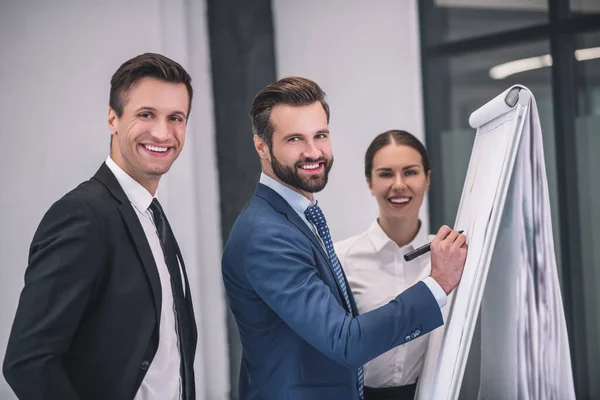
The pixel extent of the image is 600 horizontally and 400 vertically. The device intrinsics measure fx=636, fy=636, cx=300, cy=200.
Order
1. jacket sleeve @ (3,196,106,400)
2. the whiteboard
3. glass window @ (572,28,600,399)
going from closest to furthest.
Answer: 1. jacket sleeve @ (3,196,106,400)
2. the whiteboard
3. glass window @ (572,28,600,399)

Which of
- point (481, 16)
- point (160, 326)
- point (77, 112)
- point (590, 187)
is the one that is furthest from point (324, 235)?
point (481, 16)

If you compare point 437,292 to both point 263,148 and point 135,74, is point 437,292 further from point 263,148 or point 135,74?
point 135,74

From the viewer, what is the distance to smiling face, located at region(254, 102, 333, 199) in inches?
64.3

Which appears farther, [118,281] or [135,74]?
[135,74]

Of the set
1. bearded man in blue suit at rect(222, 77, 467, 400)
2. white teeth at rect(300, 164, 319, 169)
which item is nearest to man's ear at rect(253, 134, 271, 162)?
bearded man in blue suit at rect(222, 77, 467, 400)

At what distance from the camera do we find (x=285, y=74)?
413 centimetres

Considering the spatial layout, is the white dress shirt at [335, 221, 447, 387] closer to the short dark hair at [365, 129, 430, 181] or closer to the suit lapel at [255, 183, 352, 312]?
the short dark hair at [365, 129, 430, 181]

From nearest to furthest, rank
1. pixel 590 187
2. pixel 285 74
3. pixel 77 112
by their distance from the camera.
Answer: pixel 590 187, pixel 77 112, pixel 285 74

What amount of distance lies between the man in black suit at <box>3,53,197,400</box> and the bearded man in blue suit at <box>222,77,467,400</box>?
0.62 ft

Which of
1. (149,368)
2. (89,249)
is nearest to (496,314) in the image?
(149,368)

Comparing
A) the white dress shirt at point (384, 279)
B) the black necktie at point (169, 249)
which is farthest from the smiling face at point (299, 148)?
the white dress shirt at point (384, 279)

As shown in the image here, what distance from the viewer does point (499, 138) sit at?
62.0 inches

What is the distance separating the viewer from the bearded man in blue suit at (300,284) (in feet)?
4.71

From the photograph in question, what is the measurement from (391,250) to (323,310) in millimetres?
867
